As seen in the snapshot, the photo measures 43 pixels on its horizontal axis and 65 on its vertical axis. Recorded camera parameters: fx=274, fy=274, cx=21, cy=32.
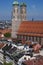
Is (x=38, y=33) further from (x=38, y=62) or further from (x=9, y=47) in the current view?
(x=38, y=62)

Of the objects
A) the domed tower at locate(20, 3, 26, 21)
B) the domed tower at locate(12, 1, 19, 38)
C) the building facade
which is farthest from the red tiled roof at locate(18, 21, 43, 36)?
the domed tower at locate(12, 1, 19, 38)

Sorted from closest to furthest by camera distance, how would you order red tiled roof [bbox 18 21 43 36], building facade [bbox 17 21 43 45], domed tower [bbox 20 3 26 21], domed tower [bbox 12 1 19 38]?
building facade [bbox 17 21 43 45] < red tiled roof [bbox 18 21 43 36] < domed tower [bbox 12 1 19 38] < domed tower [bbox 20 3 26 21]

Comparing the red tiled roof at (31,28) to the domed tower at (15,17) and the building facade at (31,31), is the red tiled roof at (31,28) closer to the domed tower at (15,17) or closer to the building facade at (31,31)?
the building facade at (31,31)

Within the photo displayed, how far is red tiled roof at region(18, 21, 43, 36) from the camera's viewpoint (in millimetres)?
38781

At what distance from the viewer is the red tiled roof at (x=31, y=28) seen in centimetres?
3878

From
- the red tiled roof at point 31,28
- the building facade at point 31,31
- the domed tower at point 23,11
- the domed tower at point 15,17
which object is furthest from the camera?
the domed tower at point 23,11

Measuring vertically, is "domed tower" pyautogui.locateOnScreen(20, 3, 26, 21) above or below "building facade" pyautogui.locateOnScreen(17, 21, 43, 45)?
above

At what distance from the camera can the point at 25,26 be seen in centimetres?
4084

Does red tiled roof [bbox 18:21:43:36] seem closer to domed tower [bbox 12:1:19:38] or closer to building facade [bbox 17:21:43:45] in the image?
building facade [bbox 17:21:43:45]

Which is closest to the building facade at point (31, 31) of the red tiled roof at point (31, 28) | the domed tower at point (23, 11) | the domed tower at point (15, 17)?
the red tiled roof at point (31, 28)

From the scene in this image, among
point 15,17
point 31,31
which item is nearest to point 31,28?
point 31,31

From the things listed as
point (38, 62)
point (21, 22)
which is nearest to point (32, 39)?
point (21, 22)

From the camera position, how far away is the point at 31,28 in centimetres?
3991

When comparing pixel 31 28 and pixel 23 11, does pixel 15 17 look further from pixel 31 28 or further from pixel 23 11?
pixel 31 28
